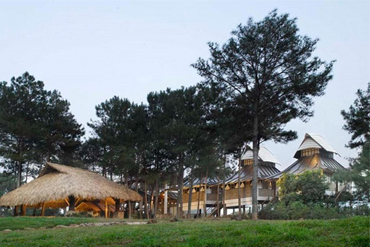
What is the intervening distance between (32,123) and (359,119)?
23.9 m

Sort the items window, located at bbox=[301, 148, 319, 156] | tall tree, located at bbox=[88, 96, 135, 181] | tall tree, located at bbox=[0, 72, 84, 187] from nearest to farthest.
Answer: tall tree, located at bbox=[88, 96, 135, 181]
tall tree, located at bbox=[0, 72, 84, 187]
window, located at bbox=[301, 148, 319, 156]

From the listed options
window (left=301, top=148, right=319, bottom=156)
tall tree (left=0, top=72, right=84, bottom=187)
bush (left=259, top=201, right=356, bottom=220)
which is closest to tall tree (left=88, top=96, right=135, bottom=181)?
tall tree (left=0, top=72, right=84, bottom=187)

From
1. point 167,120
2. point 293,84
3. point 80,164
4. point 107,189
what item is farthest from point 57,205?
point 293,84

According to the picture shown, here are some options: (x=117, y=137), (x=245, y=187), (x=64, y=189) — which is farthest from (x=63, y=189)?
(x=245, y=187)

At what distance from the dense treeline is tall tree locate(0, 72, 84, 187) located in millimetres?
77

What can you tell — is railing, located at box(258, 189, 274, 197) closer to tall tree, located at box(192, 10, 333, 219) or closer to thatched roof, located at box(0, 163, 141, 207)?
thatched roof, located at box(0, 163, 141, 207)

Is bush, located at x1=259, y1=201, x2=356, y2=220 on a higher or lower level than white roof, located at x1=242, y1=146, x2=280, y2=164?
lower

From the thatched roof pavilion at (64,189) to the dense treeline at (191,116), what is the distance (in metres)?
1.83

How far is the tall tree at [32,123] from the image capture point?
3309 centimetres

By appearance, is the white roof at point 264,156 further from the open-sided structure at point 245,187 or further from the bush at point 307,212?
the bush at point 307,212

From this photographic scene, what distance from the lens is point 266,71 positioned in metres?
21.1

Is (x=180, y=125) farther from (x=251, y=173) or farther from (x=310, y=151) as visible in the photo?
(x=310, y=151)

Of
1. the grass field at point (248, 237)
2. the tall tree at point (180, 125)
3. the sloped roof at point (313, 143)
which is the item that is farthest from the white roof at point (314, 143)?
the grass field at point (248, 237)

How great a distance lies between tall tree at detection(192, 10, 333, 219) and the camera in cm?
2066
